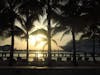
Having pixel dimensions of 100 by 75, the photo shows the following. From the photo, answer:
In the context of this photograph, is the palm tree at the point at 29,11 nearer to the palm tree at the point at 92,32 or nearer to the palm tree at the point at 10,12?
the palm tree at the point at 10,12

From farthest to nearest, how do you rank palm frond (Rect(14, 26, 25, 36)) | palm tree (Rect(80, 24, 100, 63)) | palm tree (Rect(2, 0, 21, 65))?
1. palm tree (Rect(80, 24, 100, 63))
2. palm frond (Rect(14, 26, 25, 36))
3. palm tree (Rect(2, 0, 21, 65))

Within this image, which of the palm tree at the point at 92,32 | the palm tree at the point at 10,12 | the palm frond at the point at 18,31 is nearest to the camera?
the palm tree at the point at 10,12

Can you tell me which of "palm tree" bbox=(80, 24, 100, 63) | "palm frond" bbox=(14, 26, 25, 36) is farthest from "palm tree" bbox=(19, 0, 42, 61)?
"palm tree" bbox=(80, 24, 100, 63)

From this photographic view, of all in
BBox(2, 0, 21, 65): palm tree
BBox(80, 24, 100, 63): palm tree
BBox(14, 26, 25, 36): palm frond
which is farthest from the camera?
BBox(80, 24, 100, 63): palm tree

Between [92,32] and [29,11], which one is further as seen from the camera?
[92,32]

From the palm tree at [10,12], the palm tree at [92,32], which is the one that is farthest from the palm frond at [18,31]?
the palm tree at [92,32]

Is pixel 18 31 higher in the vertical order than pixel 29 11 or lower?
lower

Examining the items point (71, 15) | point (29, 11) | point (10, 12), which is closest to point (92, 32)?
point (71, 15)

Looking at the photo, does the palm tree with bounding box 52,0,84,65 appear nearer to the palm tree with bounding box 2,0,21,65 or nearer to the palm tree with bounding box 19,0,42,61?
the palm tree with bounding box 19,0,42,61

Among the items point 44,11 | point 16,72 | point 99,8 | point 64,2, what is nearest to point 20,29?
point 44,11

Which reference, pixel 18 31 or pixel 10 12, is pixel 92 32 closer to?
pixel 18 31

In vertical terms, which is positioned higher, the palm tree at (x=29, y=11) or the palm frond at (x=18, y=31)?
the palm tree at (x=29, y=11)

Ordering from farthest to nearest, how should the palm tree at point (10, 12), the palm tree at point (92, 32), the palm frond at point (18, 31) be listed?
the palm tree at point (92, 32), the palm frond at point (18, 31), the palm tree at point (10, 12)

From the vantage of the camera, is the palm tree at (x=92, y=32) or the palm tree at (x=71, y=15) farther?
the palm tree at (x=92, y=32)
